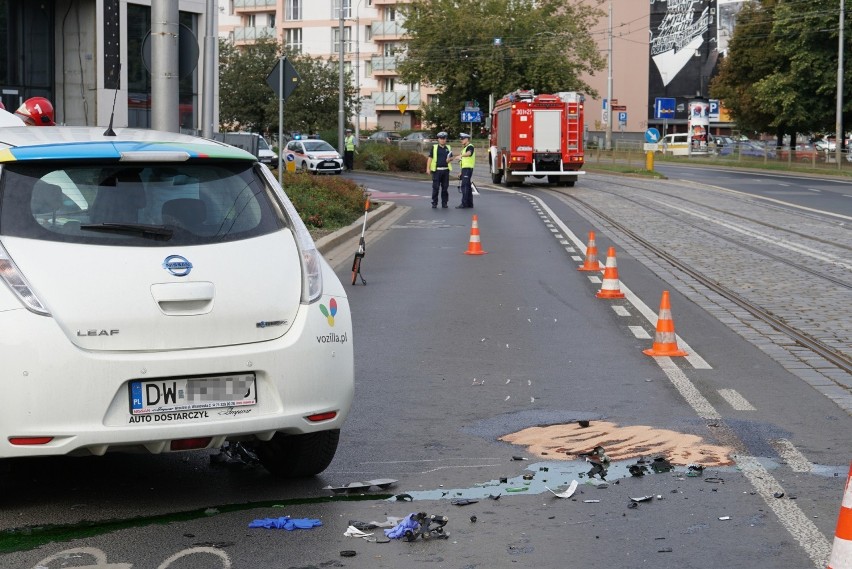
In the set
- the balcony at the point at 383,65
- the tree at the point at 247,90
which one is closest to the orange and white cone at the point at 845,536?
the tree at the point at 247,90

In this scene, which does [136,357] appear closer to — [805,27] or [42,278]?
[42,278]

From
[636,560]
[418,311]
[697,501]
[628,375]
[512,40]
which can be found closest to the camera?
[636,560]

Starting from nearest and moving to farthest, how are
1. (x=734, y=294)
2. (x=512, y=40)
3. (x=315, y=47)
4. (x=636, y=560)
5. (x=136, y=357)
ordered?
(x=636, y=560) < (x=136, y=357) < (x=734, y=294) < (x=512, y=40) < (x=315, y=47)

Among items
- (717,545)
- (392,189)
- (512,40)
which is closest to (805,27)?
(512,40)

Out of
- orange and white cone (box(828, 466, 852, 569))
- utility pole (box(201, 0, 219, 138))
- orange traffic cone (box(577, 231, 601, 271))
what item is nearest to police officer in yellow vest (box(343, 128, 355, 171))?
utility pole (box(201, 0, 219, 138))

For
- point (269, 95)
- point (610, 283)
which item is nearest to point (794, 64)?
point (269, 95)

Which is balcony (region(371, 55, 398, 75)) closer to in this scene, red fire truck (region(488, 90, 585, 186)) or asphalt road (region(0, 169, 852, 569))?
red fire truck (region(488, 90, 585, 186))

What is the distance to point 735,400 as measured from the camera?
820 centimetres

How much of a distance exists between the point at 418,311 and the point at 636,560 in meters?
8.13

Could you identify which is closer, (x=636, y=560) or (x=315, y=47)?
(x=636, y=560)

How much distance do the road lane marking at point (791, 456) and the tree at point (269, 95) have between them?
62.5 meters

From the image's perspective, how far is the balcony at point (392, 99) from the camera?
11056 centimetres

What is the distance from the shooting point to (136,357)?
5.27 metres

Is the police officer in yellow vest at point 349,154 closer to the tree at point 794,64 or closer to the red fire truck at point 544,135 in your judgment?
the red fire truck at point 544,135
